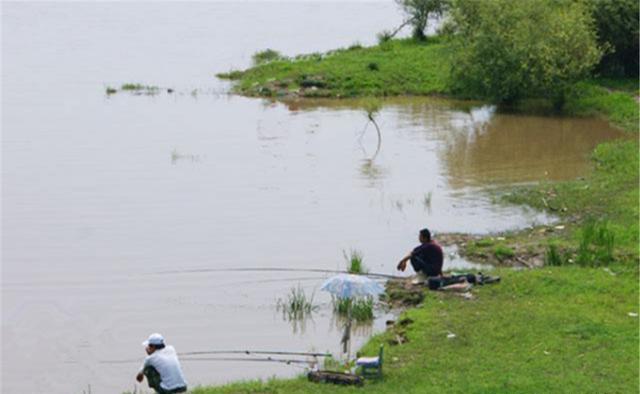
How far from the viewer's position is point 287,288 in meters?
22.5

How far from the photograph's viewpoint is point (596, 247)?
72.5 ft

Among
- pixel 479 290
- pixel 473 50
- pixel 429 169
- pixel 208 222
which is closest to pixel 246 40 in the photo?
pixel 473 50

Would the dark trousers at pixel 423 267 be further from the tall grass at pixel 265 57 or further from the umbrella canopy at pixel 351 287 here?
the tall grass at pixel 265 57

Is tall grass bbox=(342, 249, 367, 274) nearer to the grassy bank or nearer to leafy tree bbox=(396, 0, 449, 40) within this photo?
the grassy bank

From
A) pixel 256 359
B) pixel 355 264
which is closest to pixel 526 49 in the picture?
pixel 355 264

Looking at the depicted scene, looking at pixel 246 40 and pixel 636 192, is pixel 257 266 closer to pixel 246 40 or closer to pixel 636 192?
pixel 636 192

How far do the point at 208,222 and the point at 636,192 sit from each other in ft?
36.2

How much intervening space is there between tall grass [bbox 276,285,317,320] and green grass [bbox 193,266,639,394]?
7.79ft

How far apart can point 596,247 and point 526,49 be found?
826 inches

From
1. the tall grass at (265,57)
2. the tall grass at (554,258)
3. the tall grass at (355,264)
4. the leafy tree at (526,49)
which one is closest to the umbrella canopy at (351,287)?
the tall grass at (355,264)

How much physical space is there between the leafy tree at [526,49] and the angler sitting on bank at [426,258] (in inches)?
894

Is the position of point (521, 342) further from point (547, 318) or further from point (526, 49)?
point (526, 49)

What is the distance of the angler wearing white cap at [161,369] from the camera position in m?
13.8

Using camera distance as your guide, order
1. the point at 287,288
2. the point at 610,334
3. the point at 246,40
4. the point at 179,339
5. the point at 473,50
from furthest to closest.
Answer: the point at 246,40 → the point at 473,50 → the point at 287,288 → the point at 179,339 → the point at 610,334
